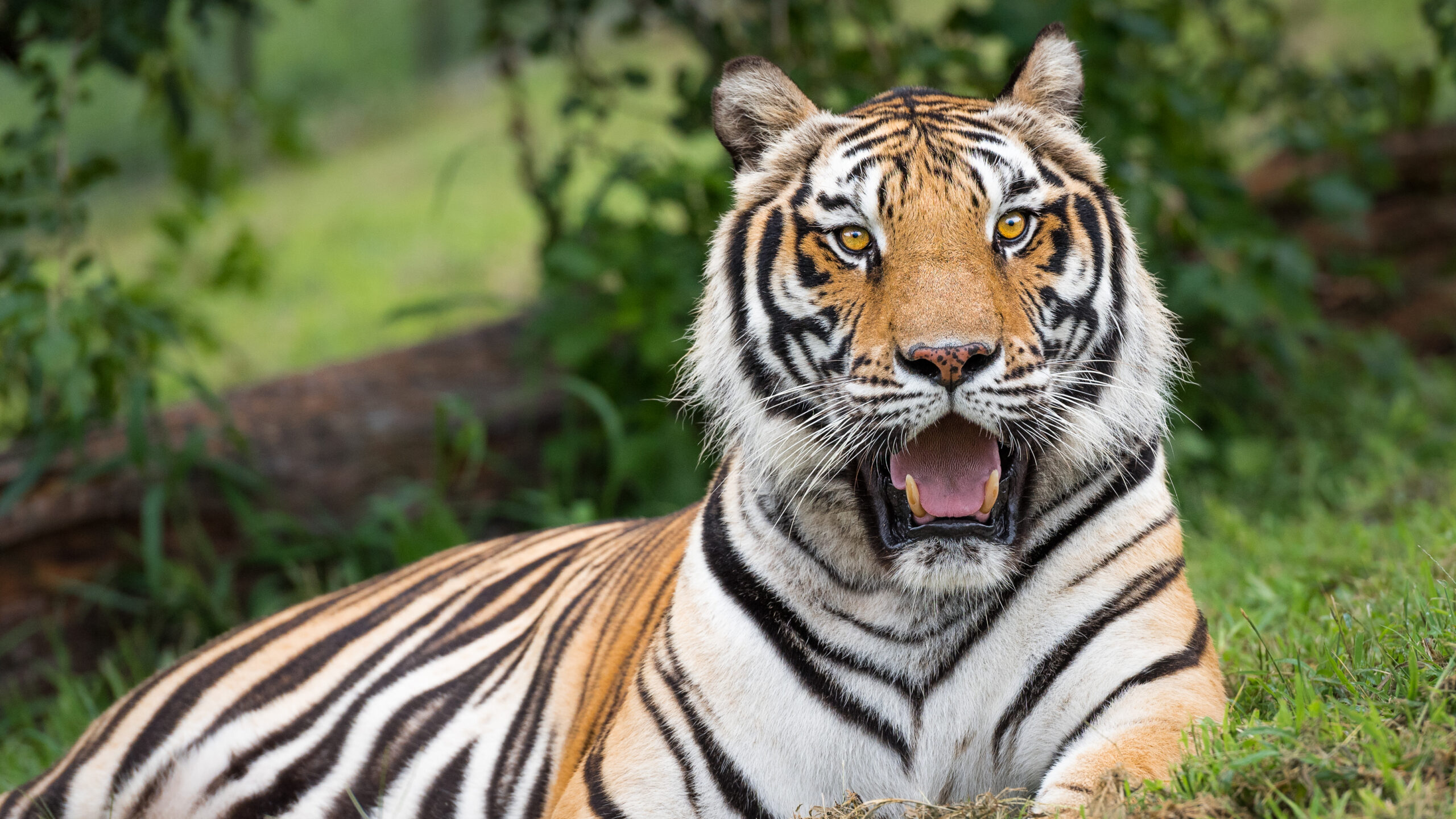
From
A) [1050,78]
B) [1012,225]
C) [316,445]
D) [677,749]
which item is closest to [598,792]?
[677,749]

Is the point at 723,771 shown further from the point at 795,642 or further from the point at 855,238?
the point at 855,238

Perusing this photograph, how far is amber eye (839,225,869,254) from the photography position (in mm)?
2023

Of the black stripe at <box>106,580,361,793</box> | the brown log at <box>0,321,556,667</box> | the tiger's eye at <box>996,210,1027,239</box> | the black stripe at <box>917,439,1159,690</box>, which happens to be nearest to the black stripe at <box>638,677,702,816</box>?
the black stripe at <box>917,439,1159,690</box>

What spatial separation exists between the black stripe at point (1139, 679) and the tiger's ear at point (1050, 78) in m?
0.96

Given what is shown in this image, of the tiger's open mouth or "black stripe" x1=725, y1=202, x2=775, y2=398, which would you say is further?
"black stripe" x1=725, y1=202, x2=775, y2=398

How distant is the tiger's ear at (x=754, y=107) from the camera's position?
87.4 inches

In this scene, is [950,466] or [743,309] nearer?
[950,466]

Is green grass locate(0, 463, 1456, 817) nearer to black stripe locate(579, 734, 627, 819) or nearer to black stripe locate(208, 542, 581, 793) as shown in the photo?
black stripe locate(579, 734, 627, 819)

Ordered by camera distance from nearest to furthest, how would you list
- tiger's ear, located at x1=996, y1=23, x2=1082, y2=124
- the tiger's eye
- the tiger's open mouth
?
1. the tiger's open mouth
2. the tiger's eye
3. tiger's ear, located at x1=996, y1=23, x2=1082, y2=124

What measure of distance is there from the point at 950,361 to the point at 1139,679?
584 mm

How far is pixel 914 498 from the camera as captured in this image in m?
1.90

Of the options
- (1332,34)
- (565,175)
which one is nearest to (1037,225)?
(565,175)

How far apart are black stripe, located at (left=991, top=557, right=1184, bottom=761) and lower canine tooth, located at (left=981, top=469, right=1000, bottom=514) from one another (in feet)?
0.81

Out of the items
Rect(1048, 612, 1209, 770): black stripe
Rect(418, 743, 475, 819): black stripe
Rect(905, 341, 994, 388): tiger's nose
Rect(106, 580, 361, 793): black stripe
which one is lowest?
Rect(418, 743, 475, 819): black stripe
